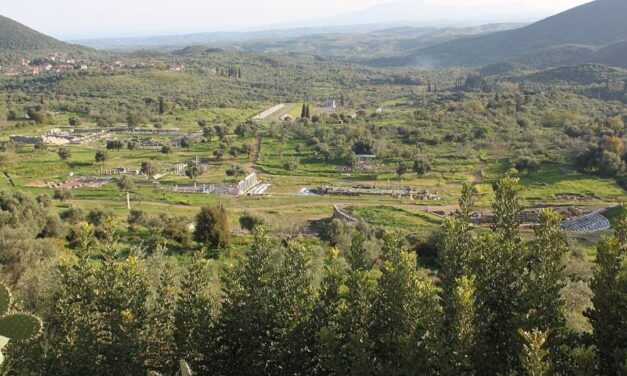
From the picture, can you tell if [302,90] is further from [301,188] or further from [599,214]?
[599,214]

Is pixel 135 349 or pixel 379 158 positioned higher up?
pixel 135 349

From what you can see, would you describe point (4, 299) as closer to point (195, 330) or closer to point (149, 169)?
point (195, 330)

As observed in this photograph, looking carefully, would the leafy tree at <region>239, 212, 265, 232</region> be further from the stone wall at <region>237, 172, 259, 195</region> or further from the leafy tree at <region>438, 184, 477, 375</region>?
the leafy tree at <region>438, 184, 477, 375</region>

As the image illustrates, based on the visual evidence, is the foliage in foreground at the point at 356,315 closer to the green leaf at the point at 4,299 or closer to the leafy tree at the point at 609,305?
the leafy tree at the point at 609,305

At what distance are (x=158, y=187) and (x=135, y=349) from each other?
48.0 meters

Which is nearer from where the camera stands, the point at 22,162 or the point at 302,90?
the point at 22,162

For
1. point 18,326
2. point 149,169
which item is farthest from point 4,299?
point 149,169

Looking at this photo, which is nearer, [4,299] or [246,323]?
[4,299]

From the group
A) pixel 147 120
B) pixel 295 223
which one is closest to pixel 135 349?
pixel 295 223

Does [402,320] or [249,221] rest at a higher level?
[402,320]

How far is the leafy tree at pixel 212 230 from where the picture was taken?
34000 millimetres

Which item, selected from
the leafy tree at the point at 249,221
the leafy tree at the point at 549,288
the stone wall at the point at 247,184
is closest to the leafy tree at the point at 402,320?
the leafy tree at the point at 549,288

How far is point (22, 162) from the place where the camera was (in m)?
69.2

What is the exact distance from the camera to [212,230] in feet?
111
